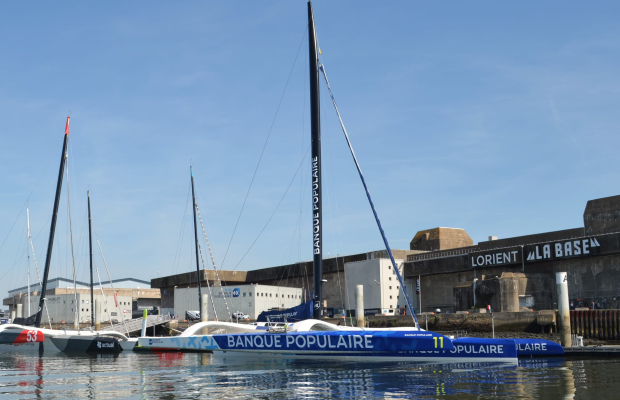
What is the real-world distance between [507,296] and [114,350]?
28767mm

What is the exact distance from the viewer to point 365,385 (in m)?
17.0

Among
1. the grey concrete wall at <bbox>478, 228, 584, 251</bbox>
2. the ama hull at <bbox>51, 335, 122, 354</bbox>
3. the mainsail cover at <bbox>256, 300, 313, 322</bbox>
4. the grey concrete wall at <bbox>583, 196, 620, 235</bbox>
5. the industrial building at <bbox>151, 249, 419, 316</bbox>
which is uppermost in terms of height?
the grey concrete wall at <bbox>583, 196, 620, 235</bbox>

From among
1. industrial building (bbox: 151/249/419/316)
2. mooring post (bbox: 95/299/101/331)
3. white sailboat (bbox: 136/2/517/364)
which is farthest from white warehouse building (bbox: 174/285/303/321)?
white sailboat (bbox: 136/2/517/364)

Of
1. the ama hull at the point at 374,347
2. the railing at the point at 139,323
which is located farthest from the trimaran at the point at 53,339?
the railing at the point at 139,323

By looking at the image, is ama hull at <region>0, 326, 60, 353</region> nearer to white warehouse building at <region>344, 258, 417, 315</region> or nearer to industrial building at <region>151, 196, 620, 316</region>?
industrial building at <region>151, 196, 620, 316</region>

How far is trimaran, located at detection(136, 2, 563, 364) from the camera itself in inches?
870

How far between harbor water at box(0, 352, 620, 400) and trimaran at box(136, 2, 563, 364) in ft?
1.42

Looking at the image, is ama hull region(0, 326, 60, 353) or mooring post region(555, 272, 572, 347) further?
ama hull region(0, 326, 60, 353)

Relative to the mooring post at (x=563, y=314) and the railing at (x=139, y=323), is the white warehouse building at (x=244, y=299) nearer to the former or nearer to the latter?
the railing at (x=139, y=323)

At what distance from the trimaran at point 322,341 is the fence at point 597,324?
8.05 meters

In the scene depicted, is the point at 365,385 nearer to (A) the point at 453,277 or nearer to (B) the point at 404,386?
(B) the point at 404,386

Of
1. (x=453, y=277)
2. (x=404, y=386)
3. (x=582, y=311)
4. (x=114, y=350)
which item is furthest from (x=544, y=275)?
(x=404, y=386)

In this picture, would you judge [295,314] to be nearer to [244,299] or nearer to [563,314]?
[563,314]

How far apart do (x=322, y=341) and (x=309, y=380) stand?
501cm
